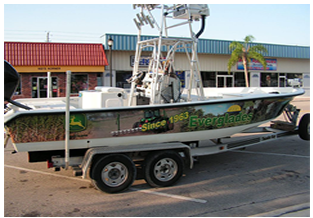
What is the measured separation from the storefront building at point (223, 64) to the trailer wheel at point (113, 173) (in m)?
18.4

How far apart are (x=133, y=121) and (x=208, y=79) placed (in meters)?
23.1

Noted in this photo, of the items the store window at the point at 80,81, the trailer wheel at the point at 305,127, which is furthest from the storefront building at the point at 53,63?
the trailer wheel at the point at 305,127

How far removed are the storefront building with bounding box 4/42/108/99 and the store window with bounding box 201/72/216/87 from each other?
31.6 feet

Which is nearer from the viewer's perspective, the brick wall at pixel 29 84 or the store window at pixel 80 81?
the brick wall at pixel 29 84

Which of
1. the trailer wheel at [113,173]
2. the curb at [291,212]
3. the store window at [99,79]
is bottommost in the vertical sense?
the curb at [291,212]

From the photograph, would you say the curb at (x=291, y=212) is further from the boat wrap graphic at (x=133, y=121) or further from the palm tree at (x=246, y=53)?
the palm tree at (x=246, y=53)

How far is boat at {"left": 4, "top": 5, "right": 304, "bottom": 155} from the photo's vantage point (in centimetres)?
468

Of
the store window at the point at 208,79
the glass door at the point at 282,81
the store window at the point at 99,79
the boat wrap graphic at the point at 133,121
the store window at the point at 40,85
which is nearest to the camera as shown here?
the boat wrap graphic at the point at 133,121

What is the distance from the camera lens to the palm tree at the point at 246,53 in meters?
26.0

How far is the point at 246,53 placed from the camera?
26641mm

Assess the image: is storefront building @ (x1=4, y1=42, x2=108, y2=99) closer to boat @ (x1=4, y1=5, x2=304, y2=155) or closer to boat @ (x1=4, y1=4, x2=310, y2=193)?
boat @ (x1=4, y1=5, x2=304, y2=155)

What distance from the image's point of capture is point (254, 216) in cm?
398

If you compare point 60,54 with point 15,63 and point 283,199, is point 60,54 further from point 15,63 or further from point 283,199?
point 283,199

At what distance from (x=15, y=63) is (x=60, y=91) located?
10.9 ft
